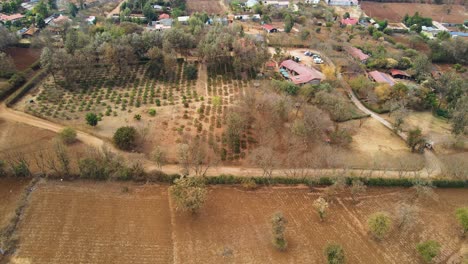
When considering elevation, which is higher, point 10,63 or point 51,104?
point 10,63

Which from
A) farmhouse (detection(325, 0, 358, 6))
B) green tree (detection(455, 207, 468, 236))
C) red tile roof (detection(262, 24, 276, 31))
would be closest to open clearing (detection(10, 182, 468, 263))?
green tree (detection(455, 207, 468, 236))

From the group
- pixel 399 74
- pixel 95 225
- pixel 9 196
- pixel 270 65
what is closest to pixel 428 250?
pixel 95 225

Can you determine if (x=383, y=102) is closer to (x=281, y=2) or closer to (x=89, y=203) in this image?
(x=89, y=203)

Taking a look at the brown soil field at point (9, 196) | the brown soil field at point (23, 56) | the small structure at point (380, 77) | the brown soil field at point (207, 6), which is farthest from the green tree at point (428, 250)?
the brown soil field at point (207, 6)

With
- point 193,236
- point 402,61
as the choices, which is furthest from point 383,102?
point 193,236

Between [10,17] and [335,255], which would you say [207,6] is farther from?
[335,255]

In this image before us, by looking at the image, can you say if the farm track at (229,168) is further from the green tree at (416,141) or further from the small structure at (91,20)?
the small structure at (91,20)
